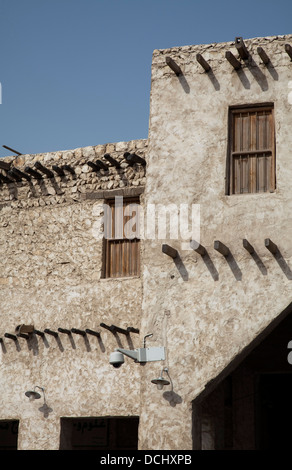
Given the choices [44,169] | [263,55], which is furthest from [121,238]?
[263,55]

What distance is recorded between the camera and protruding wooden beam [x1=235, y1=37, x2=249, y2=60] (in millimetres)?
12013

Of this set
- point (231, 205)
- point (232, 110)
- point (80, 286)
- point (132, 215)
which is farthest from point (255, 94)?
point (80, 286)

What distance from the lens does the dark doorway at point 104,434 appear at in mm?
16516

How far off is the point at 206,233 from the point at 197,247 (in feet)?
1.09

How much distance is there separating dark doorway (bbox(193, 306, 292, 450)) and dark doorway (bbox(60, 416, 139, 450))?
81.1 inches

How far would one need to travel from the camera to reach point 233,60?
12078 millimetres

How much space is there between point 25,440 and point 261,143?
664 cm

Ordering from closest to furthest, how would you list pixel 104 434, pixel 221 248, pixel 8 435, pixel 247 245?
pixel 247 245 < pixel 221 248 < pixel 104 434 < pixel 8 435

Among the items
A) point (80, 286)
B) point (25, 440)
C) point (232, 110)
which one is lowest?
point (25, 440)

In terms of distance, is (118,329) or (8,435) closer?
(118,329)

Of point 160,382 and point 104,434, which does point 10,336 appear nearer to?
point 104,434

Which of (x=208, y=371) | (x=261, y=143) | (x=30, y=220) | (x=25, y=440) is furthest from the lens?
(x=30, y=220)

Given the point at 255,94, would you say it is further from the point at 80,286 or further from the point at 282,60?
the point at 80,286

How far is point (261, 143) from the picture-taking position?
12.0 meters
